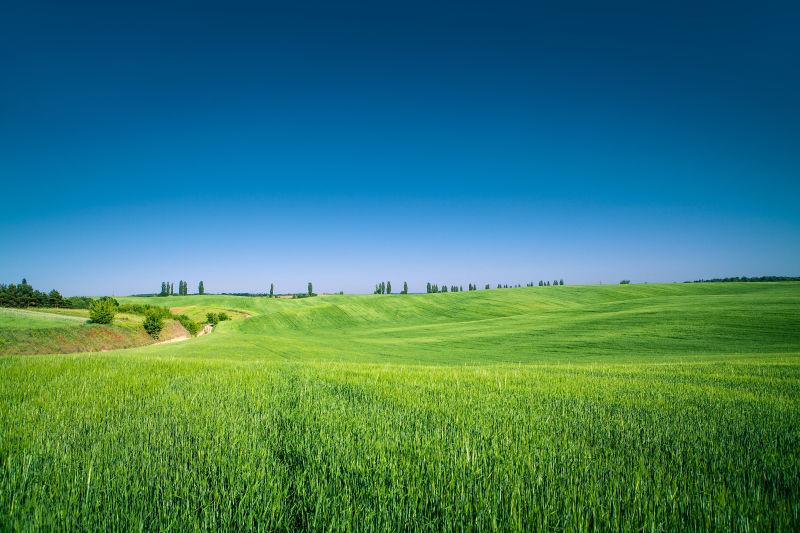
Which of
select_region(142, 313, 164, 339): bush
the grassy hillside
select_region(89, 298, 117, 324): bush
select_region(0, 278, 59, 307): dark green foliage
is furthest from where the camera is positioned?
select_region(0, 278, 59, 307): dark green foliage

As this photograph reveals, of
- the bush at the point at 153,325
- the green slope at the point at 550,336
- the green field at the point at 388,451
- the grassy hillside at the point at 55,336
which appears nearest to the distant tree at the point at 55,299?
the bush at the point at 153,325

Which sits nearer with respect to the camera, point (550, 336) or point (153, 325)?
point (550, 336)

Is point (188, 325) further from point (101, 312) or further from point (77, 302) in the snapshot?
point (77, 302)

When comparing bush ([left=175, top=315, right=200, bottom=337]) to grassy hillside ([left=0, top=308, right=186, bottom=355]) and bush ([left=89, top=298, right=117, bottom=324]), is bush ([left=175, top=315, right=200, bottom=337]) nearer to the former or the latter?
grassy hillside ([left=0, top=308, right=186, bottom=355])

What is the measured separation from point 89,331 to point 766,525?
1885 inches

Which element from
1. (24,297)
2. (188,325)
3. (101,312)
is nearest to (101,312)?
(101,312)

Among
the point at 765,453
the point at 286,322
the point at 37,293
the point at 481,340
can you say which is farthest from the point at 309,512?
the point at 37,293

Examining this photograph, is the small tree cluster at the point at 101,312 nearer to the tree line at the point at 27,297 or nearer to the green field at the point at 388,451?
the tree line at the point at 27,297

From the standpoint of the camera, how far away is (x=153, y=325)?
46594 millimetres

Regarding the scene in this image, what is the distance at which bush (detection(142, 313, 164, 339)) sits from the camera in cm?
4647

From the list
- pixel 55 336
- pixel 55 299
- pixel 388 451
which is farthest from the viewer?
pixel 55 299

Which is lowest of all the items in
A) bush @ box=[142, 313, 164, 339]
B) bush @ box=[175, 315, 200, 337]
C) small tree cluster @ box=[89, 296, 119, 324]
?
bush @ box=[175, 315, 200, 337]

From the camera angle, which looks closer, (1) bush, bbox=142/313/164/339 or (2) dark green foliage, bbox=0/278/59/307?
(1) bush, bbox=142/313/164/339

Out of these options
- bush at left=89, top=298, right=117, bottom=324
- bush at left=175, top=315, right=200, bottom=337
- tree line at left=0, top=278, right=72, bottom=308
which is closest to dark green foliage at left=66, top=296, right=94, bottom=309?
tree line at left=0, top=278, right=72, bottom=308
